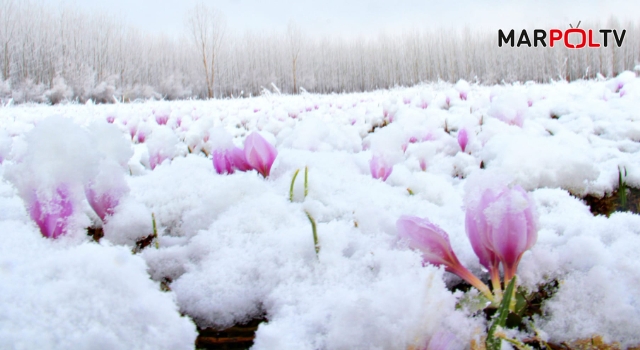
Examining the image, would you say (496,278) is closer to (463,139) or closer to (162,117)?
(463,139)

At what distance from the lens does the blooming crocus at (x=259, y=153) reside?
1133 millimetres

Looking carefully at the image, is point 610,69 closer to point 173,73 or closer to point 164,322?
point 173,73

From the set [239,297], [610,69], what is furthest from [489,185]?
[610,69]

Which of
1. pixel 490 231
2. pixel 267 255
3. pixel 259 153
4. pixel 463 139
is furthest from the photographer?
pixel 463 139

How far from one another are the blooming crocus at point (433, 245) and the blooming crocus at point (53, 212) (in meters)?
0.52

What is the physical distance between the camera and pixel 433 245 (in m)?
0.61

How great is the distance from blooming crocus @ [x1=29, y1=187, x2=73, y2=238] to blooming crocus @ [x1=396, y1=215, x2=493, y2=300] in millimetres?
523

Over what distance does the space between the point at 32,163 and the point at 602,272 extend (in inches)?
33.4

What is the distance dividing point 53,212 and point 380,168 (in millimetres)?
784

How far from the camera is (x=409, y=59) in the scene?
70.9ft

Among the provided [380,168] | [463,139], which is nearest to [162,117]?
[463,139]

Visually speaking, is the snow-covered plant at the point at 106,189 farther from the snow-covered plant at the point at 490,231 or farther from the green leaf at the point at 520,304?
the green leaf at the point at 520,304

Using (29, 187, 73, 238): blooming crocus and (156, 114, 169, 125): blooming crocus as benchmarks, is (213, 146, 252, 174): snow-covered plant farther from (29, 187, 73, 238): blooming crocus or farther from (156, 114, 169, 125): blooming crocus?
(156, 114, 169, 125): blooming crocus

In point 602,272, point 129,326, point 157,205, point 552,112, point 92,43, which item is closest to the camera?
point 129,326
